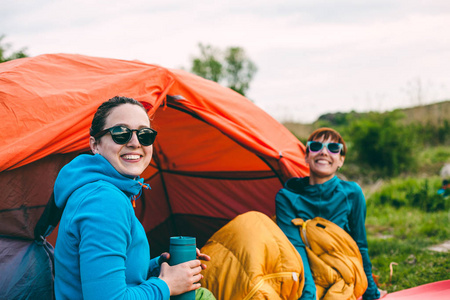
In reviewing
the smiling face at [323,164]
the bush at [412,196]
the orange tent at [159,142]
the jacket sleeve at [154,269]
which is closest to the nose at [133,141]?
the jacket sleeve at [154,269]

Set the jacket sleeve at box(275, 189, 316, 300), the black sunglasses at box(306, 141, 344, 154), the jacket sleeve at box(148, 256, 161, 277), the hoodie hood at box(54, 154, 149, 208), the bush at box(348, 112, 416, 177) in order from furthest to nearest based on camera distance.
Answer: the bush at box(348, 112, 416, 177) < the black sunglasses at box(306, 141, 344, 154) < the jacket sleeve at box(275, 189, 316, 300) < the jacket sleeve at box(148, 256, 161, 277) < the hoodie hood at box(54, 154, 149, 208)

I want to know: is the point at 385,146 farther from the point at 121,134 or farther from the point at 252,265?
the point at 121,134

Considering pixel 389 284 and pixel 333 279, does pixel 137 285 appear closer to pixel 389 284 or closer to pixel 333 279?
pixel 333 279

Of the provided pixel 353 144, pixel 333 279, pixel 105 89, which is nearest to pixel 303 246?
pixel 333 279

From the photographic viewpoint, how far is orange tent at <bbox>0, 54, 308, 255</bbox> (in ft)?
6.85

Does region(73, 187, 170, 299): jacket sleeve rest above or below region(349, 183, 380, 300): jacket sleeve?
above

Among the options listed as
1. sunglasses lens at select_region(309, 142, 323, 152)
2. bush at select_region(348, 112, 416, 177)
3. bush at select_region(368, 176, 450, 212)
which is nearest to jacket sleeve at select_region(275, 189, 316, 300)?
sunglasses lens at select_region(309, 142, 323, 152)

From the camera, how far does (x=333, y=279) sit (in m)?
2.44

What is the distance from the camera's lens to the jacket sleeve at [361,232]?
2643 millimetres

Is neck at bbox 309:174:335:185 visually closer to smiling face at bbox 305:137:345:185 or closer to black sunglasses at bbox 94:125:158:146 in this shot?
smiling face at bbox 305:137:345:185

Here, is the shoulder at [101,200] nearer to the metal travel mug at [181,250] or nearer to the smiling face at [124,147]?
the smiling face at [124,147]

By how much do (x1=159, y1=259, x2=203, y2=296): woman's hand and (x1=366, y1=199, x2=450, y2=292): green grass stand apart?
92.0 inches

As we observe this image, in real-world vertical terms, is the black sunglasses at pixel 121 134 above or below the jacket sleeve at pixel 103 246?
above

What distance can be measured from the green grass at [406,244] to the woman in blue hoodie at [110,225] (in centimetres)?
252
